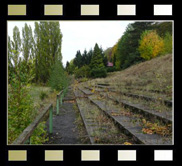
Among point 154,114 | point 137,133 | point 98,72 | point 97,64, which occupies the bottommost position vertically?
point 137,133

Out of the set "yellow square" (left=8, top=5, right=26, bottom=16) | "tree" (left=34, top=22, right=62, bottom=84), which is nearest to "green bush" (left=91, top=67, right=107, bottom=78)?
"tree" (left=34, top=22, right=62, bottom=84)

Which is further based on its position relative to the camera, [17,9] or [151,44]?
[151,44]

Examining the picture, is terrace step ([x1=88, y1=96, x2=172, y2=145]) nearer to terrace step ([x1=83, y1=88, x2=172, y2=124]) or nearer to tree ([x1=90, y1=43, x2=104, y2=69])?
terrace step ([x1=83, y1=88, x2=172, y2=124])

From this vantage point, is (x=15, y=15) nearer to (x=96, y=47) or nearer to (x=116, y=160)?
(x=96, y=47)

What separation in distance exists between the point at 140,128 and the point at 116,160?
1539 millimetres

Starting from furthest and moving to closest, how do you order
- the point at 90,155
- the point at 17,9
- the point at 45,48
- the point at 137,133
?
1. the point at 45,48
2. the point at 137,133
3. the point at 17,9
4. the point at 90,155

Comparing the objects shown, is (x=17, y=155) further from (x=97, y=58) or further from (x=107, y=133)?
(x=97, y=58)

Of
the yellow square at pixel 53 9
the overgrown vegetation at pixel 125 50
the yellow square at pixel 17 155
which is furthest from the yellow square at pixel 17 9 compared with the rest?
the yellow square at pixel 17 155

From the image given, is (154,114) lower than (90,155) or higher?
higher

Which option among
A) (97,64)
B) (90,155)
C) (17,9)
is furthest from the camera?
(97,64)

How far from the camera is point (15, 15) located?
2168mm

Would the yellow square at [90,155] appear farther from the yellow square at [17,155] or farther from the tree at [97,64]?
the tree at [97,64]

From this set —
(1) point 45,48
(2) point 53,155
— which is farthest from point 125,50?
(2) point 53,155
